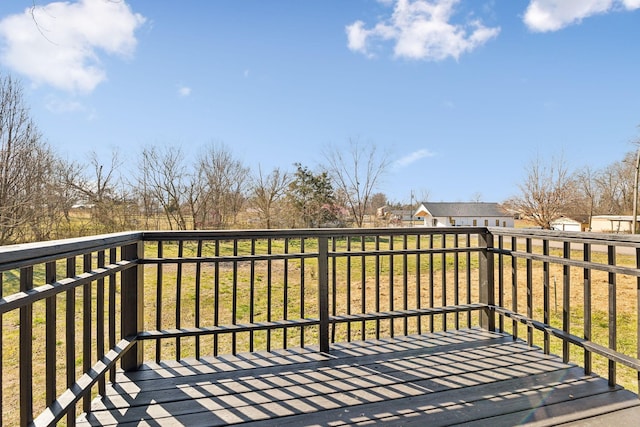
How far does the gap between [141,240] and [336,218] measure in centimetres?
1504

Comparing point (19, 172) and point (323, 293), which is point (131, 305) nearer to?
point (323, 293)

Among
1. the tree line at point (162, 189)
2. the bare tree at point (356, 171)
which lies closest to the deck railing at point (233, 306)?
the tree line at point (162, 189)

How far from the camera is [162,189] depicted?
13719mm

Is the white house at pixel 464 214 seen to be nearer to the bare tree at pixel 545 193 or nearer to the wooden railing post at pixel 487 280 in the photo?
the bare tree at pixel 545 193

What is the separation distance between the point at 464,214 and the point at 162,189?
30621mm

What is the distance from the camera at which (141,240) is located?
2441 mm

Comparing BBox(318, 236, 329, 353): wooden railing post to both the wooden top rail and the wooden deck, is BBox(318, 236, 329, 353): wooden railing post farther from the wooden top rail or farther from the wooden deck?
the wooden top rail

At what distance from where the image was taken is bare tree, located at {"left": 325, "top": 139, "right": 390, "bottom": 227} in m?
17.4

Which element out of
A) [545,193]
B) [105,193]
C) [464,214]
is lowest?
[464,214]

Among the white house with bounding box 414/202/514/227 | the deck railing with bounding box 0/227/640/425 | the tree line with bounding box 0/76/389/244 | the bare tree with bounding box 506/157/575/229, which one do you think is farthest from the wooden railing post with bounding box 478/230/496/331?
the white house with bounding box 414/202/514/227

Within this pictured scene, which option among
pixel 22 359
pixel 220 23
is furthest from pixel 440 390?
pixel 220 23

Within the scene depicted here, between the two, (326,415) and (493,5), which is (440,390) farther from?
(493,5)

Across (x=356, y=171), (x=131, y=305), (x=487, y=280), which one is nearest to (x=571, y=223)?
(x=356, y=171)

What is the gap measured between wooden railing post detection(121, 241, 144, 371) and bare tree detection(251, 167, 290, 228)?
12.9 meters
